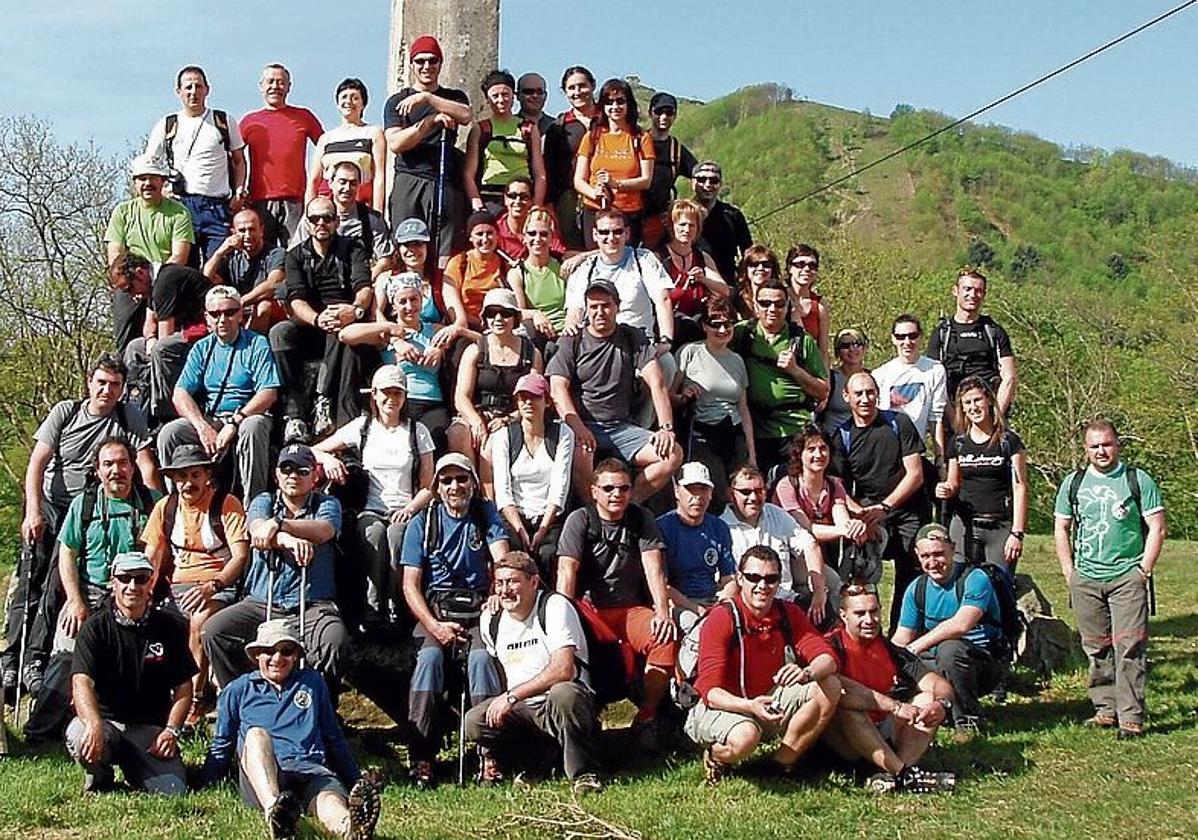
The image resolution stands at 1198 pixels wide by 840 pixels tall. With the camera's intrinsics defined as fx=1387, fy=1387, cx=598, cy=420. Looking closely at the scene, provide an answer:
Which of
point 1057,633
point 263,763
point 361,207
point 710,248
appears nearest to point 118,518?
point 263,763

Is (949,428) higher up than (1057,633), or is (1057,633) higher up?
(949,428)

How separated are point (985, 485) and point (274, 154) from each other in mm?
5799

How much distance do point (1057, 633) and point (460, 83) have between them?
258 inches

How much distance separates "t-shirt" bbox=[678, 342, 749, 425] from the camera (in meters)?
9.05

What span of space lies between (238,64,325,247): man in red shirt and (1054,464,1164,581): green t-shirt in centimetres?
601

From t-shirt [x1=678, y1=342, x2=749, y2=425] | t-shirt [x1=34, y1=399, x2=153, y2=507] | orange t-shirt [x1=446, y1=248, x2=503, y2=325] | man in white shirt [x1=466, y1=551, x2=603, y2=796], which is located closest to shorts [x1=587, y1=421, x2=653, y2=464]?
t-shirt [x1=678, y1=342, x2=749, y2=425]

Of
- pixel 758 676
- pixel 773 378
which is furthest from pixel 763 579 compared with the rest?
Result: pixel 773 378

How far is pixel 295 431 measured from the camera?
879 centimetres

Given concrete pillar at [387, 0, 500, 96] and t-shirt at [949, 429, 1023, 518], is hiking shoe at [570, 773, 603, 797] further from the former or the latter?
concrete pillar at [387, 0, 500, 96]

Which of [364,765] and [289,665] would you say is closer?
[289,665]

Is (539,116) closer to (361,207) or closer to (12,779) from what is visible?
(361,207)

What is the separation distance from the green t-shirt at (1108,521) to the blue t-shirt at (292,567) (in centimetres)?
449

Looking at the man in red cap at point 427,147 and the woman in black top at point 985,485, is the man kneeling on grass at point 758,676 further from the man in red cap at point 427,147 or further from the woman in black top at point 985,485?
the man in red cap at point 427,147

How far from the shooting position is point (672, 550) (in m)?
8.08
